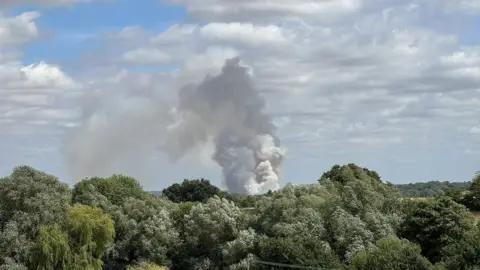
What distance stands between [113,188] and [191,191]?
4239cm

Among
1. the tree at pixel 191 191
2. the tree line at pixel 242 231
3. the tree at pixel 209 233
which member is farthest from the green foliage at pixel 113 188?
the tree at pixel 191 191

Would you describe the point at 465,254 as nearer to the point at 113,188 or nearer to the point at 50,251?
the point at 50,251

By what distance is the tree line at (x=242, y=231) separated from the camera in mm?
58875

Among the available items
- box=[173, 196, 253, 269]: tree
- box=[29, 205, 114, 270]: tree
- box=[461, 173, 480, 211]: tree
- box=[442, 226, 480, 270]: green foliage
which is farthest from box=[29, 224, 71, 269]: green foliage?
box=[461, 173, 480, 211]: tree

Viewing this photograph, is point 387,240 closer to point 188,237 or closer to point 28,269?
point 188,237

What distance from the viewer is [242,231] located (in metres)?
69.2

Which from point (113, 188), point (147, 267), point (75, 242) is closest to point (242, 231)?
point (147, 267)

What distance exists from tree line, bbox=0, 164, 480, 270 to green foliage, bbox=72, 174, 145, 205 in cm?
660

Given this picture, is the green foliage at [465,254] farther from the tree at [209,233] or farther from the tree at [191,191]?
the tree at [191,191]

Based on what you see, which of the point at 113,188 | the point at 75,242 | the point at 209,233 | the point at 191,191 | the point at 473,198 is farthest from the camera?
the point at 191,191

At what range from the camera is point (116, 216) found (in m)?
77.6

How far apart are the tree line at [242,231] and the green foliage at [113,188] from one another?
660 cm

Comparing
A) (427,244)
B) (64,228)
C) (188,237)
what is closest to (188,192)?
(188,237)

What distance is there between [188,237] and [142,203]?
8.27 metres
